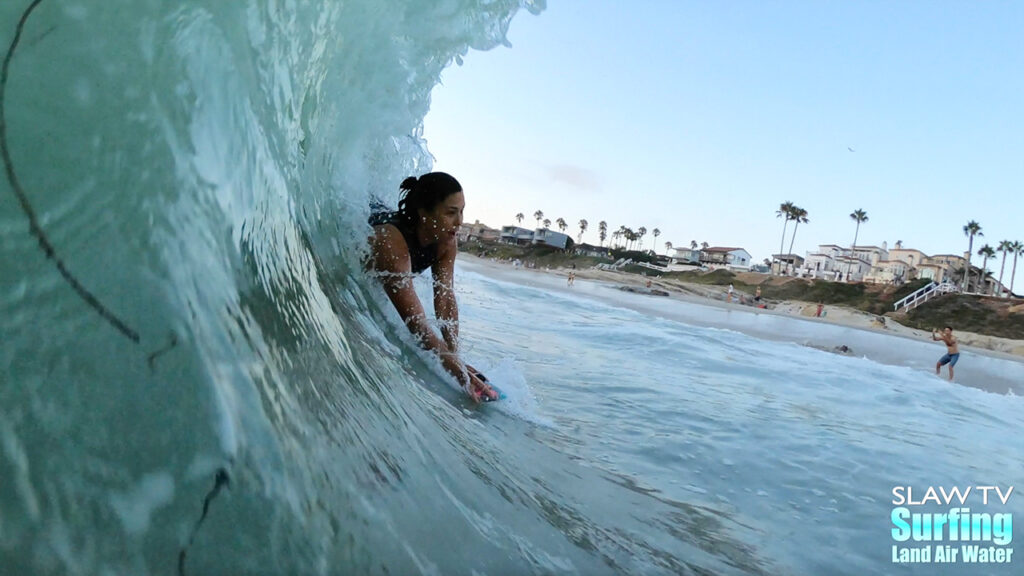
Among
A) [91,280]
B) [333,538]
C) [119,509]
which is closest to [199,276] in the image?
[91,280]

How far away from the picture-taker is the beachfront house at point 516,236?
3612 inches

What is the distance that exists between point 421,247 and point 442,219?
242mm

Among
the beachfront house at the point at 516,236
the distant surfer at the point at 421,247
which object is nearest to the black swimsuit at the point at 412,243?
the distant surfer at the point at 421,247

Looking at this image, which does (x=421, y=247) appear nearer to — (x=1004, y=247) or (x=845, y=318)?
(x=845, y=318)

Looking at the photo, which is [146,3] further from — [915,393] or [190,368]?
[915,393]

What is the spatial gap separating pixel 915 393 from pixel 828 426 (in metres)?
4.37

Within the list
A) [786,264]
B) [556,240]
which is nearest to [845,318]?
[556,240]

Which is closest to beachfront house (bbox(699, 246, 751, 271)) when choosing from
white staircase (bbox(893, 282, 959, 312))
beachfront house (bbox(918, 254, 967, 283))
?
beachfront house (bbox(918, 254, 967, 283))

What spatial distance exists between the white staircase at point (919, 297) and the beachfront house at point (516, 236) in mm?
53753

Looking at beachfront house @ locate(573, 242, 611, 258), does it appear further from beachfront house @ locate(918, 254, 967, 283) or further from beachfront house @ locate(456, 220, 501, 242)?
beachfront house @ locate(918, 254, 967, 283)

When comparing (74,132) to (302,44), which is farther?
(302,44)

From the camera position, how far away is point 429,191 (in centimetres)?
336

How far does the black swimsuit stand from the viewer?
11.3ft

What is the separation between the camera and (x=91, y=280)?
107 centimetres
